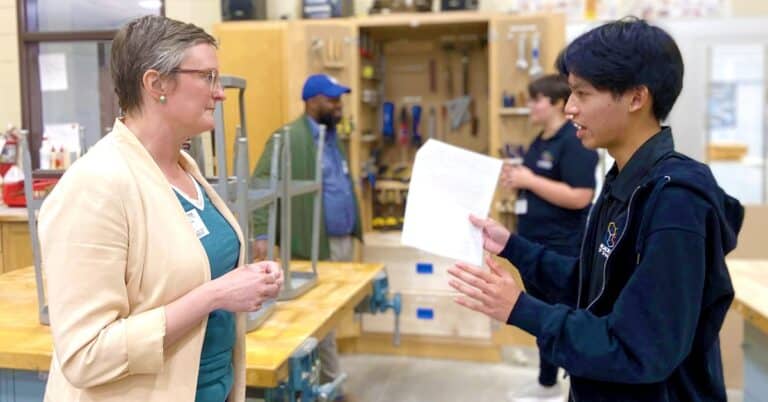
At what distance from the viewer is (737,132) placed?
420cm

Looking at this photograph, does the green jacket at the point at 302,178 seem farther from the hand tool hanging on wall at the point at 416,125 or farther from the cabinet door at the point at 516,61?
the hand tool hanging on wall at the point at 416,125

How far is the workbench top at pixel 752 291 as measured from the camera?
2.11 meters

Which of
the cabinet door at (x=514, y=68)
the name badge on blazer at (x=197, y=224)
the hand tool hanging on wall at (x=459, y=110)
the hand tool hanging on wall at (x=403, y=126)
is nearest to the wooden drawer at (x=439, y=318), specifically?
the cabinet door at (x=514, y=68)

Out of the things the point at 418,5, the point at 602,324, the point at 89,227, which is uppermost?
the point at 418,5

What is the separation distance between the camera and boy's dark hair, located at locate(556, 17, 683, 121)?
3.78 feet

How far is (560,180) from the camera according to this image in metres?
3.16

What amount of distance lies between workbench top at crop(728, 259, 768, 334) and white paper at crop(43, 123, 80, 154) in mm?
2197

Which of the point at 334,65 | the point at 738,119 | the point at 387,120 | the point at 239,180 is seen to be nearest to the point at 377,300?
the point at 239,180

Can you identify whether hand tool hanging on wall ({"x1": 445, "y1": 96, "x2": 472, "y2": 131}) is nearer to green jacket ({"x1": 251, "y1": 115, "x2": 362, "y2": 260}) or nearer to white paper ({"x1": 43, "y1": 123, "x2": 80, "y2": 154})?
green jacket ({"x1": 251, "y1": 115, "x2": 362, "y2": 260})

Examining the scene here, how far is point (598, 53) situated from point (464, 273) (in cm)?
43

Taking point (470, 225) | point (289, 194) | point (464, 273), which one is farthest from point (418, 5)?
point (464, 273)

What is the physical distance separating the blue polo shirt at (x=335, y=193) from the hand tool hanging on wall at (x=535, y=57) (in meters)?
1.20

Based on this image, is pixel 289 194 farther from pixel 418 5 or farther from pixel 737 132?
pixel 737 132

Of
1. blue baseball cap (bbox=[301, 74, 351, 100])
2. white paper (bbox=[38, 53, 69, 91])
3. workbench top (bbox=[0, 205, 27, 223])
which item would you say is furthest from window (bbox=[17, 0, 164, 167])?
blue baseball cap (bbox=[301, 74, 351, 100])
